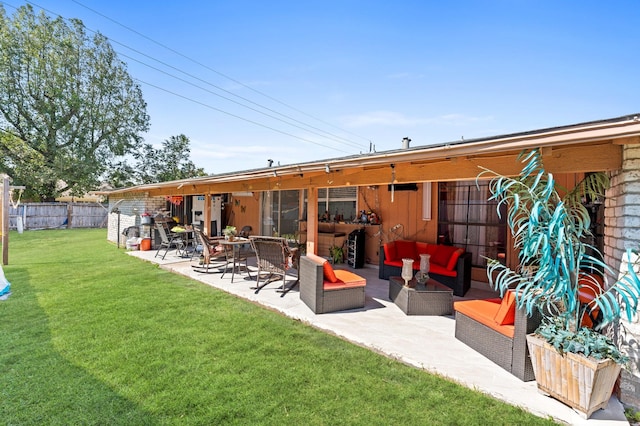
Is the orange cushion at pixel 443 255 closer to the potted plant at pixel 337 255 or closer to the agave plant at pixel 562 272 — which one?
the potted plant at pixel 337 255

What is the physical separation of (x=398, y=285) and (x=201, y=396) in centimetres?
308

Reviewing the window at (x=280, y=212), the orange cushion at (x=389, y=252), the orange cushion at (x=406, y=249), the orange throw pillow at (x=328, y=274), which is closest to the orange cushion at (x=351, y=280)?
the orange throw pillow at (x=328, y=274)

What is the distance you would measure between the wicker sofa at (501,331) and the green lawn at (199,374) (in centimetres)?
57

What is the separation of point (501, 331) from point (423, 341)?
83 centimetres

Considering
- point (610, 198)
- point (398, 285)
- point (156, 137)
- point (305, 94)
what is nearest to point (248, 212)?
point (305, 94)

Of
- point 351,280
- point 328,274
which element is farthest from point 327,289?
point 351,280

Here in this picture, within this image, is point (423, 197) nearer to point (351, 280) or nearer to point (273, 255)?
point (351, 280)

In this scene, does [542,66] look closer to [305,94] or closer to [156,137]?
[305,94]

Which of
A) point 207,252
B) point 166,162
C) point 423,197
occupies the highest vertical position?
point 166,162

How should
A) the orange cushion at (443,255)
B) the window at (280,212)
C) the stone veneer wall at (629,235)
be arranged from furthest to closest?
the window at (280,212), the orange cushion at (443,255), the stone veneer wall at (629,235)

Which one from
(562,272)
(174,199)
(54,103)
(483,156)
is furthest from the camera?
(54,103)

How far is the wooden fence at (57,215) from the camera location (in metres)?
18.3

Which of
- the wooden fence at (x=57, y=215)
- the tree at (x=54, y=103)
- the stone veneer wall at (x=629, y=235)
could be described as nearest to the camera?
the stone veneer wall at (x=629, y=235)

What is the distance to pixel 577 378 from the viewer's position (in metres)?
2.21
